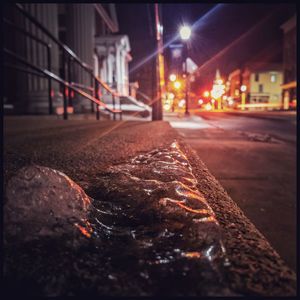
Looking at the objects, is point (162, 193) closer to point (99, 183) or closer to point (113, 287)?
point (99, 183)

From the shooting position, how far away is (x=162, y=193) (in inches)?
47.6

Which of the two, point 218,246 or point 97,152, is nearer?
point 218,246

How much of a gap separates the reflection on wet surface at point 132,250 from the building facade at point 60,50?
3.72 metres

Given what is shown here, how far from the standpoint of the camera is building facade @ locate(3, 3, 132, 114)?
328 inches

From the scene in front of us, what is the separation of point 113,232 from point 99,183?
1.80ft

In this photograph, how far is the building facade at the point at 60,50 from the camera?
834cm

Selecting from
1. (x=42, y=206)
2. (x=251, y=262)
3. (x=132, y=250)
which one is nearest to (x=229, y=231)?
(x=251, y=262)

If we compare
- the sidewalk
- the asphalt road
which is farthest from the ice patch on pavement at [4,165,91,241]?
the asphalt road

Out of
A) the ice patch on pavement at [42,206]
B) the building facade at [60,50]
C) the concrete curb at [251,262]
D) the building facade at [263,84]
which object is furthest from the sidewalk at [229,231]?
Result: the building facade at [263,84]

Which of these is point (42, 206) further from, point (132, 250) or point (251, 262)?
point (251, 262)

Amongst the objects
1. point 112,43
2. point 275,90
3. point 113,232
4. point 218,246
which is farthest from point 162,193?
point 275,90

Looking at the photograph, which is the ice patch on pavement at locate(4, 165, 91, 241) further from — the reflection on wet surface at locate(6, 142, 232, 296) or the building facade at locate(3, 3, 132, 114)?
the building facade at locate(3, 3, 132, 114)

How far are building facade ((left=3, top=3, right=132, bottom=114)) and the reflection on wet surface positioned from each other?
3.72 meters

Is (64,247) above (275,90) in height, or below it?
below
